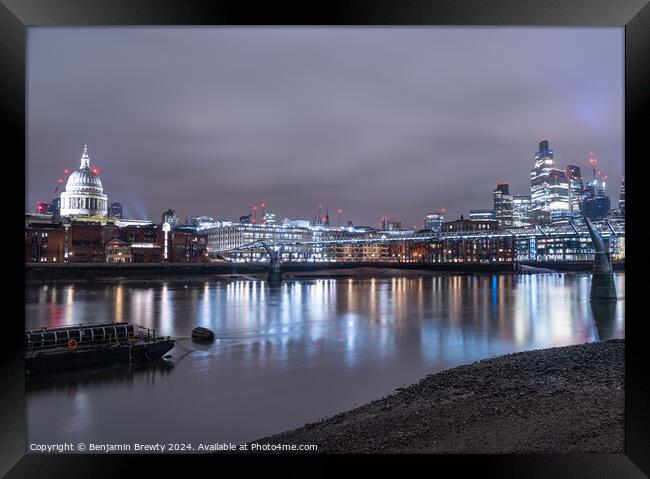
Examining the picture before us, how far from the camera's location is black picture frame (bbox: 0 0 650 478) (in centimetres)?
382

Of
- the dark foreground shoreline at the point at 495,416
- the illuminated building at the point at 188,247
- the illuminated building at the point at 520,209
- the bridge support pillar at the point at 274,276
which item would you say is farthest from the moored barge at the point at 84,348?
the illuminated building at the point at 188,247

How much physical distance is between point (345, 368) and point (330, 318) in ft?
23.5

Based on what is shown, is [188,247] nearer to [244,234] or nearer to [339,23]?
[244,234]

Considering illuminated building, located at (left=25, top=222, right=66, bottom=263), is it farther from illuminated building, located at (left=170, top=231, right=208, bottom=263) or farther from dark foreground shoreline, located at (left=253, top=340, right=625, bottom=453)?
dark foreground shoreline, located at (left=253, top=340, right=625, bottom=453)

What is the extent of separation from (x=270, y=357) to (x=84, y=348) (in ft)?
10.6

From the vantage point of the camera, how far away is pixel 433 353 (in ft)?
30.8

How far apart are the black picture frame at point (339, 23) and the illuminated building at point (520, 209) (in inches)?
696

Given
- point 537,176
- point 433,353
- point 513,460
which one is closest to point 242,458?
point 513,460

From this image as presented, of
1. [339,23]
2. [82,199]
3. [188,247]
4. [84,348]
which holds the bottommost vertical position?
[84,348]

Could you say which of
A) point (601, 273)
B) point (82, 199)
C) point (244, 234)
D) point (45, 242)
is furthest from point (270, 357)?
point (244, 234)

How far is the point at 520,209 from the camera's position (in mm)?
23406

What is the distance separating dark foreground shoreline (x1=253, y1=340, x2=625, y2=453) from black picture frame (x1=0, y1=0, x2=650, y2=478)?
41 centimetres

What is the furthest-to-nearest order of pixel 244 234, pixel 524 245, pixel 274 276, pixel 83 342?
pixel 244 234, pixel 524 245, pixel 274 276, pixel 83 342

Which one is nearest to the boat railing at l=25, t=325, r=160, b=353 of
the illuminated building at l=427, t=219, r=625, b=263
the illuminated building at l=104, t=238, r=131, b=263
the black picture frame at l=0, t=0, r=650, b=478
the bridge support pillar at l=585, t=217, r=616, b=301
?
the black picture frame at l=0, t=0, r=650, b=478
